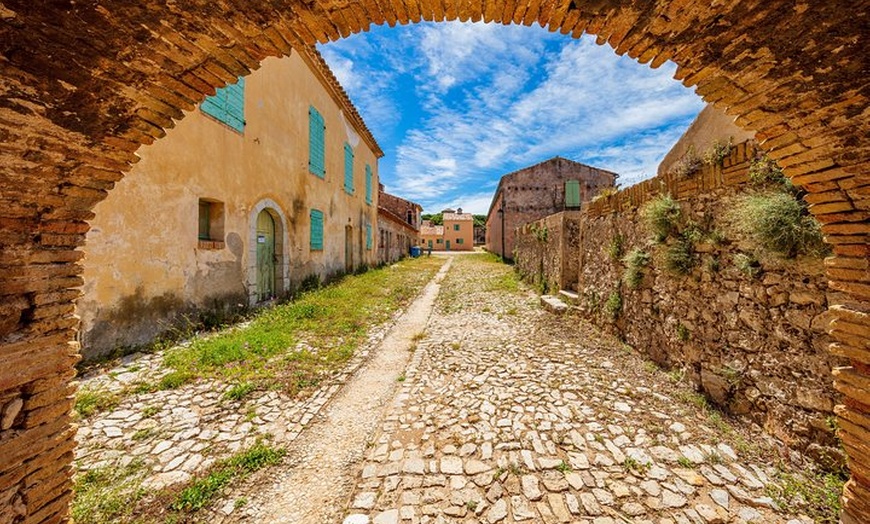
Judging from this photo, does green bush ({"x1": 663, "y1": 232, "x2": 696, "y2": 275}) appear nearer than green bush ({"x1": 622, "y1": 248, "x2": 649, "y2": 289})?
Yes

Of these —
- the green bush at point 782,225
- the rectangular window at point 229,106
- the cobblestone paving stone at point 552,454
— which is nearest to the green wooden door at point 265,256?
the rectangular window at point 229,106

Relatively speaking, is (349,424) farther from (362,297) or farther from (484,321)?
(362,297)

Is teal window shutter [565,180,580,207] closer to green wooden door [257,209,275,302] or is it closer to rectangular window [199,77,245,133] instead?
green wooden door [257,209,275,302]

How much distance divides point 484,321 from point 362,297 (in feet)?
13.0

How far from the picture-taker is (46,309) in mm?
1965

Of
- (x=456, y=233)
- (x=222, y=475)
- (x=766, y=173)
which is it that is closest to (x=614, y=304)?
(x=766, y=173)

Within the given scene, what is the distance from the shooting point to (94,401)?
11.3ft

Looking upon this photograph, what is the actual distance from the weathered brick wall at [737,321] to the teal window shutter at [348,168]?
36.1ft

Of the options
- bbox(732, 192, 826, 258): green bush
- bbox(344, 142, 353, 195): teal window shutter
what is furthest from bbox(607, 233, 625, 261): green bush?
bbox(344, 142, 353, 195): teal window shutter

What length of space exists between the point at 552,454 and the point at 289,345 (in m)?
4.38

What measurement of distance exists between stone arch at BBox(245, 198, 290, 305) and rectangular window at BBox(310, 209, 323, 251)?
1425 mm

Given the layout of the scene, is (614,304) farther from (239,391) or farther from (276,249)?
(276,249)

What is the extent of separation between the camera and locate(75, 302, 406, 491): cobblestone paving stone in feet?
8.91

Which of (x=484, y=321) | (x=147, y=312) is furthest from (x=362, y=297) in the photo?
(x=147, y=312)
